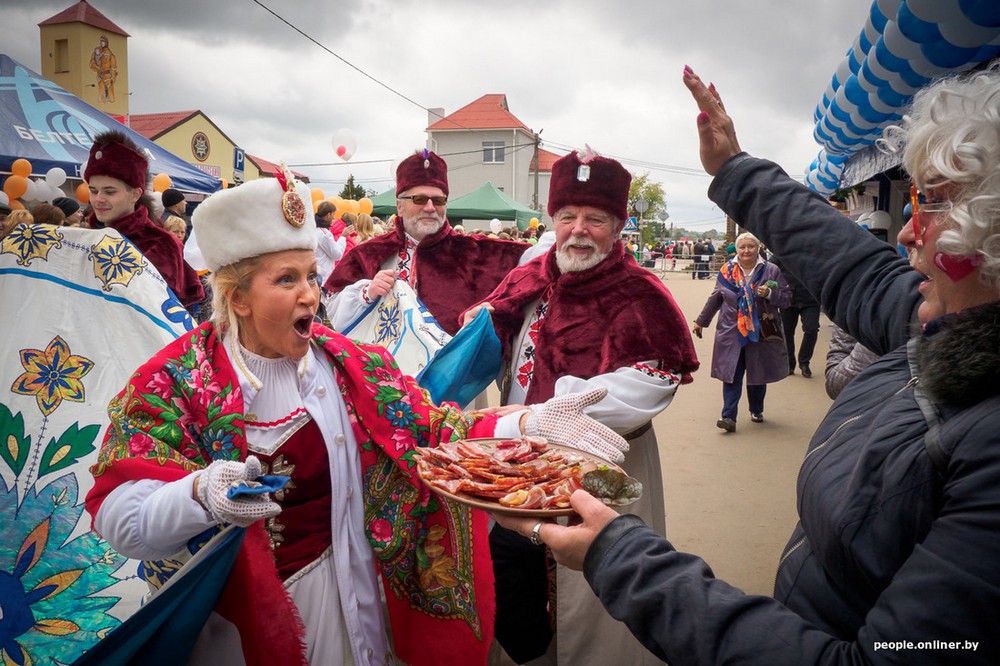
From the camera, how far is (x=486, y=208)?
73.5 ft

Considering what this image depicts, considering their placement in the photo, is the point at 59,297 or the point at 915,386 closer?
the point at 915,386

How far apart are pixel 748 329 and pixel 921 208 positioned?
5.71 metres

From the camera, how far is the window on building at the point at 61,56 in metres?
18.4

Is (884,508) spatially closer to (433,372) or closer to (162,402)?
(162,402)

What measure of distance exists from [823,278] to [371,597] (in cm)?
179

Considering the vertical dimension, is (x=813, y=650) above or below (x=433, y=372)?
below

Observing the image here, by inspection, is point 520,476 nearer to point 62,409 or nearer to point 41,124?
point 62,409

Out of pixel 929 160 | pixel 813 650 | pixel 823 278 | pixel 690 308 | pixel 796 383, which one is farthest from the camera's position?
pixel 690 308

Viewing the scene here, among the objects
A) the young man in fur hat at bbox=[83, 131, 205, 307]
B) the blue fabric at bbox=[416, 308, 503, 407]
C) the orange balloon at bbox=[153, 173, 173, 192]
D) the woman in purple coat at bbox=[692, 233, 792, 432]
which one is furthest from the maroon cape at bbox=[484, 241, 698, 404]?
the orange balloon at bbox=[153, 173, 173, 192]

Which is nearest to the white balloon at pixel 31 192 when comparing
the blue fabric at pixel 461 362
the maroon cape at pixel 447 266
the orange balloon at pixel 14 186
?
the orange balloon at pixel 14 186

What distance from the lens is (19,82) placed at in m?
10.4

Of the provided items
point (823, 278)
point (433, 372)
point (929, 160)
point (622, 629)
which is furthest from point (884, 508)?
point (433, 372)

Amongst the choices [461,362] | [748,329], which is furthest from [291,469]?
[748,329]

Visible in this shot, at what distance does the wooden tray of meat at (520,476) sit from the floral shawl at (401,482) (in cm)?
16
